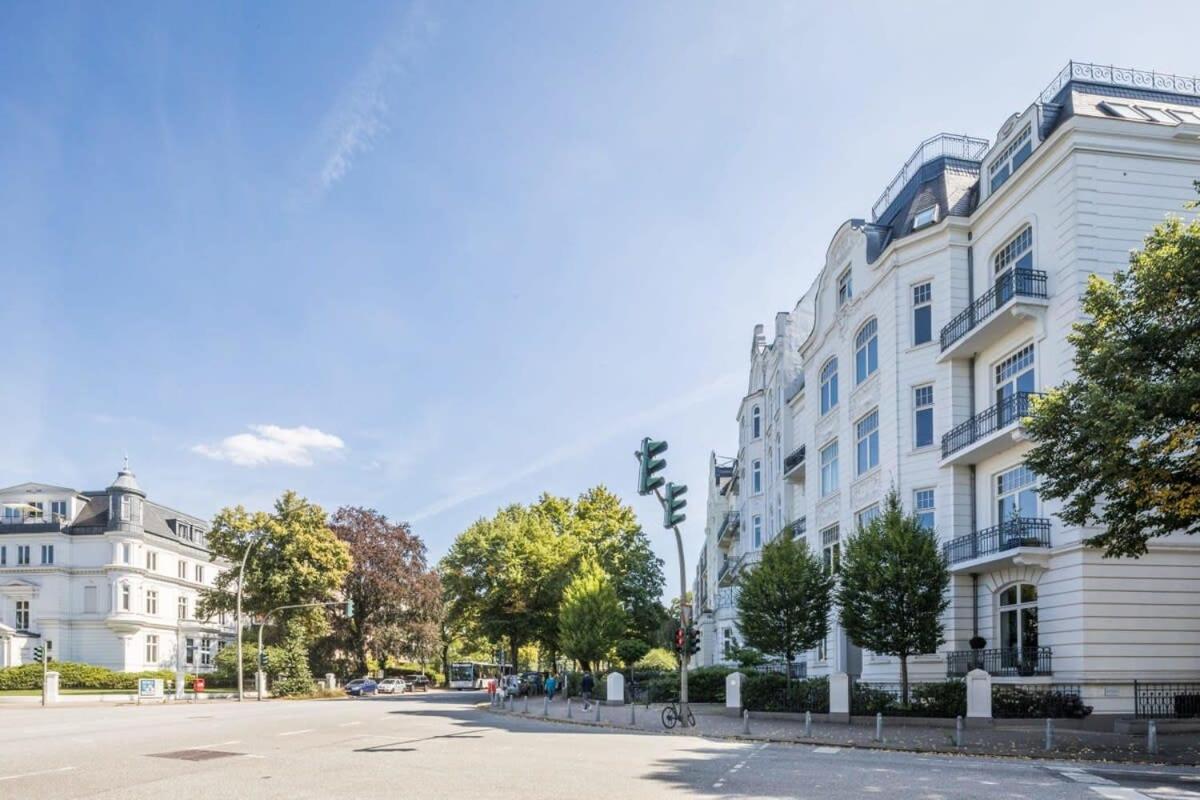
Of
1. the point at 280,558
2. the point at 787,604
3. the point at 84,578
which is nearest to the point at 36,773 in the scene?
the point at 787,604

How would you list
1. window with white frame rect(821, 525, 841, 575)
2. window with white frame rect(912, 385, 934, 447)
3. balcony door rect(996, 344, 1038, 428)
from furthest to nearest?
window with white frame rect(821, 525, 841, 575)
window with white frame rect(912, 385, 934, 447)
balcony door rect(996, 344, 1038, 428)

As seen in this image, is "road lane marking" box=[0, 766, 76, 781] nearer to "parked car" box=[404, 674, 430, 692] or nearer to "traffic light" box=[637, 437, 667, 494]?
"traffic light" box=[637, 437, 667, 494]

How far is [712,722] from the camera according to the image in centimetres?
3034

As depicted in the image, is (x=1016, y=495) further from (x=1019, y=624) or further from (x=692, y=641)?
(x=692, y=641)

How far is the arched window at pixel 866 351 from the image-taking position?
35.7m

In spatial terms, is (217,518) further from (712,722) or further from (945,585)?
(945,585)

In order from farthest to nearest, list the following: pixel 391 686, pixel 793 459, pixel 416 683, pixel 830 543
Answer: pixel 416 683, pixel 391 686, pixel 793 459, pixel 830 543

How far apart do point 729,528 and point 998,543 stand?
114 ft

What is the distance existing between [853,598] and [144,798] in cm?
2088

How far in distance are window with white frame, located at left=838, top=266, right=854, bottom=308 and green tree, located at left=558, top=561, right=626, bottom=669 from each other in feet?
64.3

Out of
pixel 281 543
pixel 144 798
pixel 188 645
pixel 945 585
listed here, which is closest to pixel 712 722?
pixel 945 585

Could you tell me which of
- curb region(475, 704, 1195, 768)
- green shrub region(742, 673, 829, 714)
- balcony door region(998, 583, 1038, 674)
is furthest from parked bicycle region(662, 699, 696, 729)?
balcony door region(998, 583, 1038, 674)

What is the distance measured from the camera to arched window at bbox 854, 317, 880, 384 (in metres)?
35.7

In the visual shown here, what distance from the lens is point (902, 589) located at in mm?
28016
